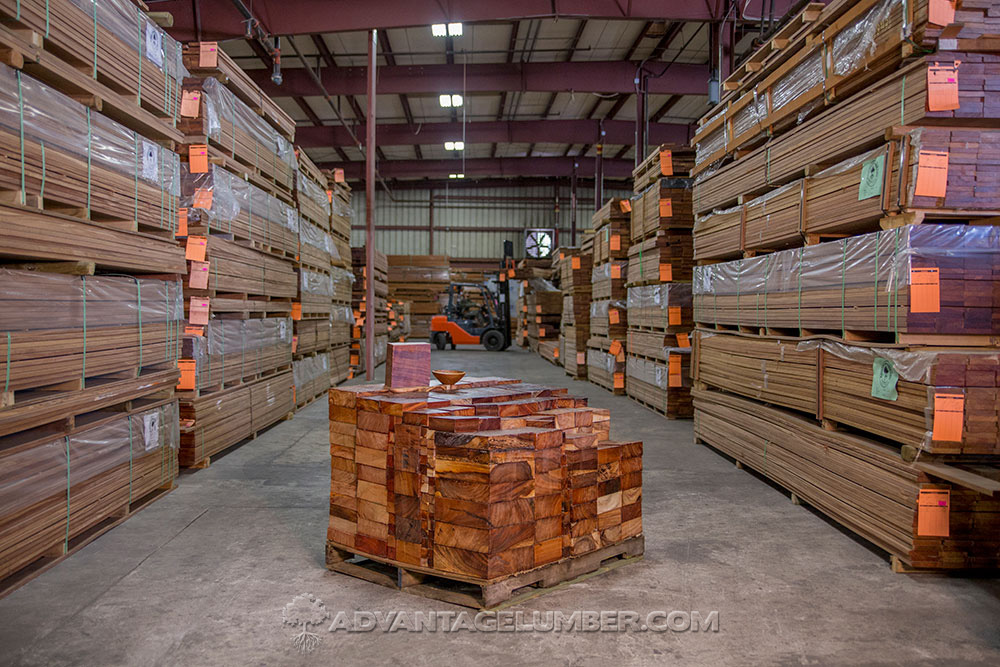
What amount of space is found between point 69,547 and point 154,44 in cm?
343

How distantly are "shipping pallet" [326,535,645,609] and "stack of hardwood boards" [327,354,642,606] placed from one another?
0.02m

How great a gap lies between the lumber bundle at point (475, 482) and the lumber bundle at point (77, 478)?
1457 millimetres

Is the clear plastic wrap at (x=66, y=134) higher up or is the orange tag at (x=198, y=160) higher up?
the orange tag at (x=198, y=160)

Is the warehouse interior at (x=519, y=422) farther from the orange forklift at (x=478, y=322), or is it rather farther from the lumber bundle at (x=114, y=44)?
the orange forklift at (x=478, y=322)

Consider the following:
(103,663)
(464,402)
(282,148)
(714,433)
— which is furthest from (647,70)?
(103,663)

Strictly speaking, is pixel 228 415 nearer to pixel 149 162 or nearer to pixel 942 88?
pixel 149 162

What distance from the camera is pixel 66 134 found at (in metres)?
3.51

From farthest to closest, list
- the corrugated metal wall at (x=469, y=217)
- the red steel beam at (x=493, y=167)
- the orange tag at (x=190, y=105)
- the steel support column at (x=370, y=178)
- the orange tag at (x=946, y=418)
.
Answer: the corrugated metal wall at (x=469, y=217) < the red steel beam at (x=493, y=167) < the steel support column at (x=370, y=178) < the orange tag at (x=190, y=105) < the orange tag at (x=946, y=418)

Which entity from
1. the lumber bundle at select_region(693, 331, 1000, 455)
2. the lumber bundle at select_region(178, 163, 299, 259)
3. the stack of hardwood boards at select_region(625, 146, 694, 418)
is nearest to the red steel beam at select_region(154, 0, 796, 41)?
the stack of hardwood boards at select_region(625, 146, 694, 418)

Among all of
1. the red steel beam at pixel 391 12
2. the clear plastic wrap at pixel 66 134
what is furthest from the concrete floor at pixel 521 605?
the red steel beam at pixel 391 12

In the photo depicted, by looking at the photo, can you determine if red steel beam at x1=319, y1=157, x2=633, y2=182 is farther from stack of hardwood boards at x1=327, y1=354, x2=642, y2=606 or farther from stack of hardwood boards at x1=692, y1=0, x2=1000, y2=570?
stack of hardwood boards at x1=327, y1=354, x2=642, y2=606

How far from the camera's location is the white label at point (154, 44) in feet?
15.0

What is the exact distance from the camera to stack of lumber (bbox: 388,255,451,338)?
80.1 feet

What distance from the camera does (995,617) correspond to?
291 cm
